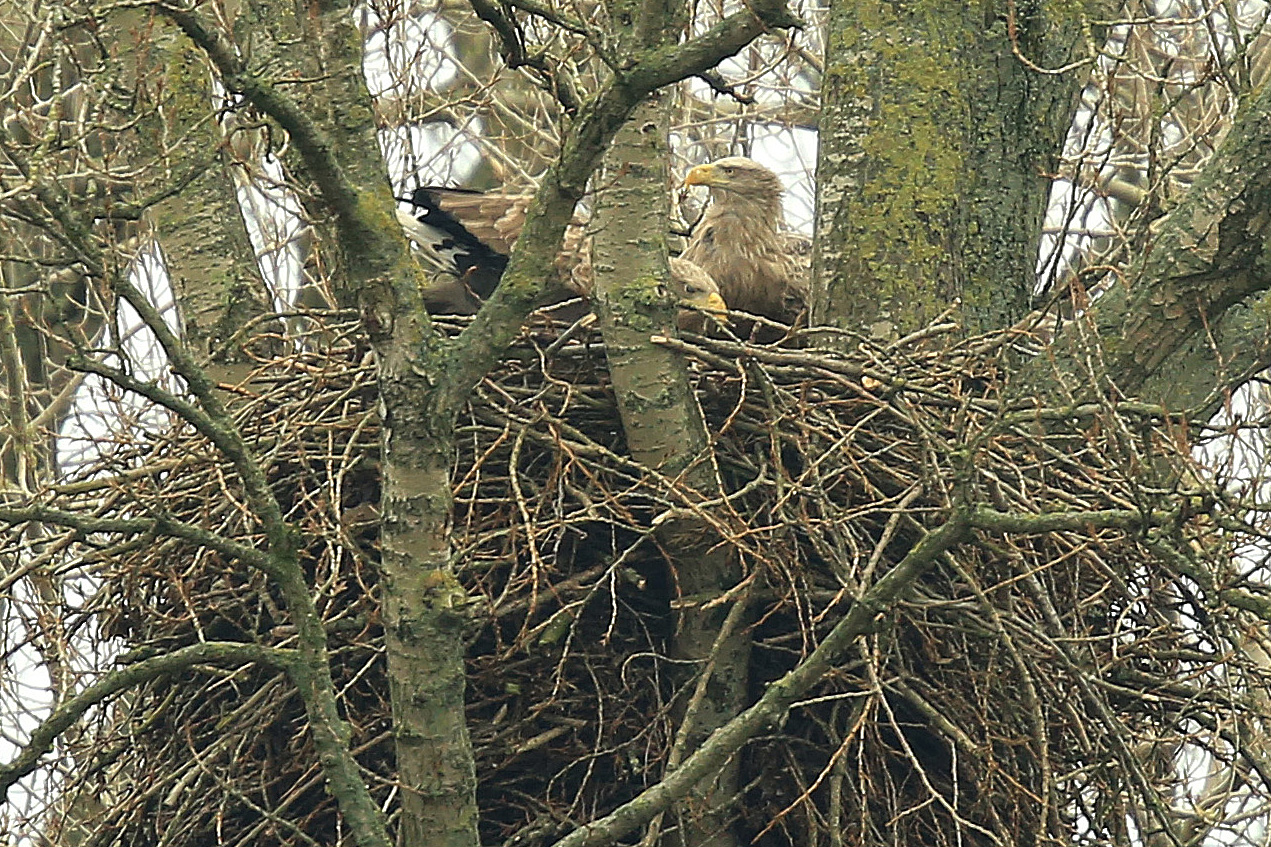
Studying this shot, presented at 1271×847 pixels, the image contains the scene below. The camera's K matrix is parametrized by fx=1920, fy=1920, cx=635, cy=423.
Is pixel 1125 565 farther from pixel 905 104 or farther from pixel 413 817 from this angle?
pixel 413 817

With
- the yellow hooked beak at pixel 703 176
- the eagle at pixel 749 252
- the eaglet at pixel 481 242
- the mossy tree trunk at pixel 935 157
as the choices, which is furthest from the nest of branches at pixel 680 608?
the yellow hooked beak at pixel 703 176

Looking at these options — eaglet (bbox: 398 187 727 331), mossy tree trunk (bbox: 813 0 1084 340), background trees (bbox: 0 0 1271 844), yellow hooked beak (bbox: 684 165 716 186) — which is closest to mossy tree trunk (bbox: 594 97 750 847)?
background trees (bbox: 0 0 1271 844)

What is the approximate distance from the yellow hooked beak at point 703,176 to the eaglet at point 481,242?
2.11ft

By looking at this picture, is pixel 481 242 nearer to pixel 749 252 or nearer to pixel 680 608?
pixel 749 252

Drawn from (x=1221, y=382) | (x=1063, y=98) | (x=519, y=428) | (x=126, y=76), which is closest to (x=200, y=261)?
(x=126, y=76)

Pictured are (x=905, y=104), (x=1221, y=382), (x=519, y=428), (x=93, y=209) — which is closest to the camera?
(x=93, y=209)

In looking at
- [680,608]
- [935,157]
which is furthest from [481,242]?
[680,608]

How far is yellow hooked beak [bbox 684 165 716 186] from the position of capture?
6.53 m

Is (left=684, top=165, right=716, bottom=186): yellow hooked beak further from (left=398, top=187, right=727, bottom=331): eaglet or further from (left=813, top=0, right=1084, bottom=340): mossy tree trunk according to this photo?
(left=813, top=0, right=1084, bottom=340): mossy tree trunk

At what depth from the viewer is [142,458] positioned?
16.4 ft

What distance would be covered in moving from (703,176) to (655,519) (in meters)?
2.58

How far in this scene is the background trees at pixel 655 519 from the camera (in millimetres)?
3797

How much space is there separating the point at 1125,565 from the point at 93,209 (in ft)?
8.17

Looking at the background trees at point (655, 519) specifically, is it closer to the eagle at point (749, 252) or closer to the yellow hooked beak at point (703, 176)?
the eagle at point (749, 252)
